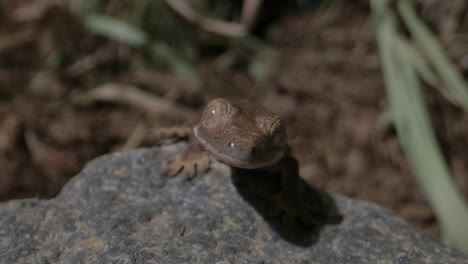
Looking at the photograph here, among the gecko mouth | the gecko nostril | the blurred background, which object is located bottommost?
the blurred background

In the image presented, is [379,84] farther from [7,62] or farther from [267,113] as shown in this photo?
[7,62]

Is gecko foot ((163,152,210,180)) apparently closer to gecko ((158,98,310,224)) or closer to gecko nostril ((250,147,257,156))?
gecko ((158,98,310,224))

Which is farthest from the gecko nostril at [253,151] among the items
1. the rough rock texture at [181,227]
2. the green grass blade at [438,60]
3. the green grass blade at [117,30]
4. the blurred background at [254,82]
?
the green grass blade at [117,30]

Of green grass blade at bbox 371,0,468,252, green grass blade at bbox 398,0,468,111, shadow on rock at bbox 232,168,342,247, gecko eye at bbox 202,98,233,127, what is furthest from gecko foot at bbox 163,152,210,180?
green grass blade at bbox 398,0,468,111

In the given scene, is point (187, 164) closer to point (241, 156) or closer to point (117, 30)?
point (241, 156)

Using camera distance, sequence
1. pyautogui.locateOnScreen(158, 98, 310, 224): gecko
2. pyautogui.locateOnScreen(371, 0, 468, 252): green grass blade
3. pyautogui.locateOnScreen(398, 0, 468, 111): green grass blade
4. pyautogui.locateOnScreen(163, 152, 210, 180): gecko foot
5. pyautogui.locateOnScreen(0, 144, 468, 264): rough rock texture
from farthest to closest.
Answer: pyautogui.locateOnScreen(398, 0, 468, 111): green grass blade → pyautogui.locateOnScreen(371, 0, 468, 252): green grass blade → pyautogui.locateOnScreen(163, 152, 210, 180): gecko foot → pyautogui.locateOnScreen(158, 98, 310, 224): gecko → pyautogui.locateOnScreen(0, 144, 468, 264): rough rock texture

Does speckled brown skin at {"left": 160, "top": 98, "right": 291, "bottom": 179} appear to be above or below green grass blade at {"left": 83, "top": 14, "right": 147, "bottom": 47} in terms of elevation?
above

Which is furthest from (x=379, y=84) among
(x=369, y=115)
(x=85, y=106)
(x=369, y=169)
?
(x=85, y=106)
